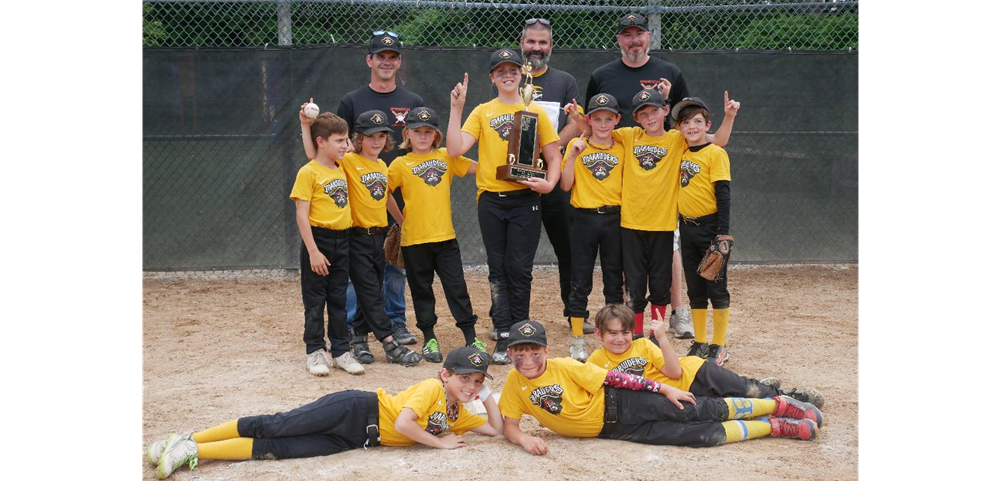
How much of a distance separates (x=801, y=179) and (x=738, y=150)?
0.71 m


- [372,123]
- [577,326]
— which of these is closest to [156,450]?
[372,123]

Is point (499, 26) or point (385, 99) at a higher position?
point (499, 26)

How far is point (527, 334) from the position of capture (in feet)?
15.2

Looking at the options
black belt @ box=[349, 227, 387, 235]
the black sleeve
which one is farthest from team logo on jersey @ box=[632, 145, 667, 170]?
black belt @ box=[349, 227, 387, 235]

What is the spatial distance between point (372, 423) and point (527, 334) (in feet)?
2.65

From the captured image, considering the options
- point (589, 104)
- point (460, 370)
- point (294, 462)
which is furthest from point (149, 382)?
point (589, 104)

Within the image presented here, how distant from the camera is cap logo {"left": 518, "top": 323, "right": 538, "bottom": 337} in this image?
15.2 feet

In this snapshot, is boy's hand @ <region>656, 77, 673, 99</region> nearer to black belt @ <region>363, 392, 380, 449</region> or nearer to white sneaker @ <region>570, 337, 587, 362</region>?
white sneaker @ <region>570, 337, 587, 362</region>

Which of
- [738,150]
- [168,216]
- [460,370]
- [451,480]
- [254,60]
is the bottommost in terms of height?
[451,480]

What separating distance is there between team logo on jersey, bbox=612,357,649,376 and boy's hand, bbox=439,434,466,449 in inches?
33.4

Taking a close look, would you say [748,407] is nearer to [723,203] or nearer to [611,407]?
[611,407]

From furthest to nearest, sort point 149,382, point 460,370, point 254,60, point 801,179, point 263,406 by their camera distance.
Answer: point 801,179 → point 254,60 → point 149,382 → point 263,406 → point 460,370

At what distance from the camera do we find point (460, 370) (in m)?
4.49

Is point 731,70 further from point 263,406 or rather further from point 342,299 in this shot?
point 263,406
